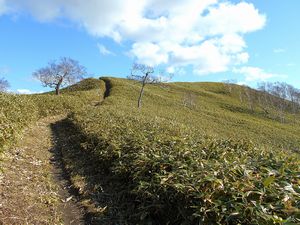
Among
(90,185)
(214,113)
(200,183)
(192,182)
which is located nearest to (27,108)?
(90,185)

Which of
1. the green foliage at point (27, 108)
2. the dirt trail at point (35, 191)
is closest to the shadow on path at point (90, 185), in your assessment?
the dirt trail at point (35, 191)

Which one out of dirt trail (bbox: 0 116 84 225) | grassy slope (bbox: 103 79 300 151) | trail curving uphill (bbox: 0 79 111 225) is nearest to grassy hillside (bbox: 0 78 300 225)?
trail curving uphill (bbox: 0 79 111 225)

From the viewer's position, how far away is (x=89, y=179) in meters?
10.8

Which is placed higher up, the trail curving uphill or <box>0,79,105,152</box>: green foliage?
<box>0,79,105,152</box>: green foliage

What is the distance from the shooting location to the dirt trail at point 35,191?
766cm

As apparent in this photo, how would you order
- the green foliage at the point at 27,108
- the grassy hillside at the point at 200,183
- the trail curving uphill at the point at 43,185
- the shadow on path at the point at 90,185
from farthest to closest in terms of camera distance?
the green foliage at the point at 27,108 < the shadow on path at the point at 90,185 < the trail curving uphill at the point at 43,185 < the grassy hillside at the point at 200,183

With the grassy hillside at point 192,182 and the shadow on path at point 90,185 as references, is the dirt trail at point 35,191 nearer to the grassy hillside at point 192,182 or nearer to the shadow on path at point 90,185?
the shadow on path at point 90,185

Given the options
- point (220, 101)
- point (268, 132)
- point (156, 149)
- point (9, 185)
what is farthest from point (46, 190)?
point (220, 101)

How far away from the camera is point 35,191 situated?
9266 mm

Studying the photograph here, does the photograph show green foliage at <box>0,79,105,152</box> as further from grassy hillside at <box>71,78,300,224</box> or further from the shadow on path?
grassy hillside at <box>71,78,300,224</box>

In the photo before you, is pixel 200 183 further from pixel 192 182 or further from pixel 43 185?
pixel 43 185

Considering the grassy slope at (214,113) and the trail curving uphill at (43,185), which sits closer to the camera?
the trail curving uphill at (43,185)

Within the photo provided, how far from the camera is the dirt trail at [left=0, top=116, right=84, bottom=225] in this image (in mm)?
7664

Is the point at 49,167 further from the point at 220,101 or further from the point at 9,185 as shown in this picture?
the point at 220,101
